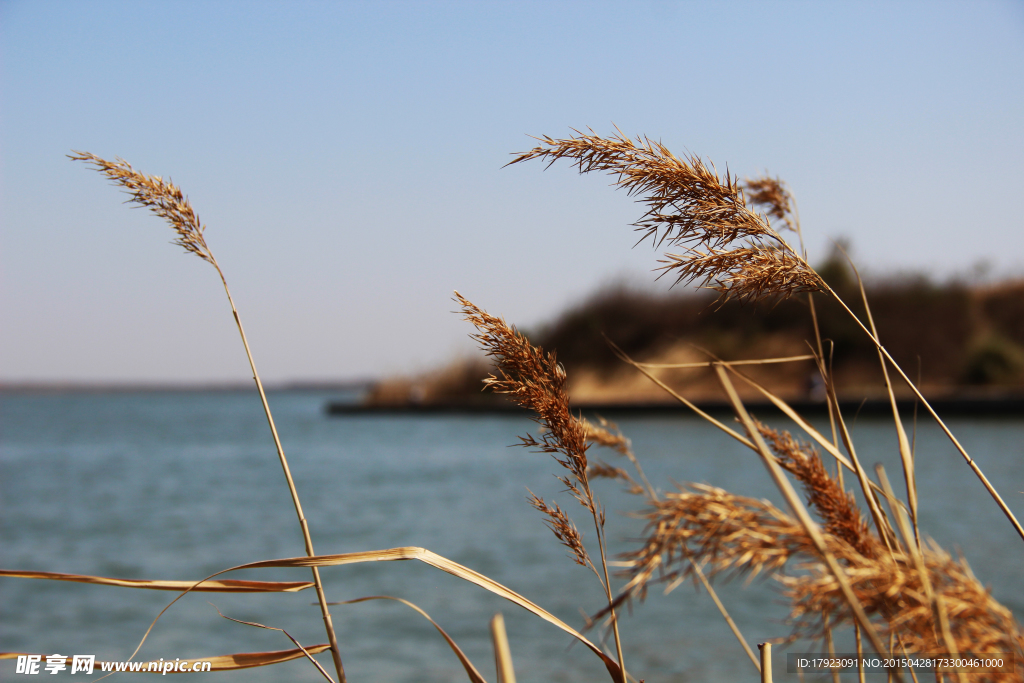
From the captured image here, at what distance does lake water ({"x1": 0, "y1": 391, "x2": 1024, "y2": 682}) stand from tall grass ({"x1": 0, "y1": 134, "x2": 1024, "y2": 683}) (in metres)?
0.08

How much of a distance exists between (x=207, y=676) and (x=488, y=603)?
226 cm

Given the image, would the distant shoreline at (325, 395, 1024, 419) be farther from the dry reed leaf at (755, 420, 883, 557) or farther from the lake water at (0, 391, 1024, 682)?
the dry reed leaf at (755, 420, 883, 557)

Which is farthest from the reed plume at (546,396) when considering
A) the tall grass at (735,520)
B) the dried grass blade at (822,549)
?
the dried grass blade at (822,549)

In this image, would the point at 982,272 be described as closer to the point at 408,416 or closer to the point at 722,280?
the point at 408,416

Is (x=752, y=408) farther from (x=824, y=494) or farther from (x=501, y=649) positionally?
(x=501, y=649)

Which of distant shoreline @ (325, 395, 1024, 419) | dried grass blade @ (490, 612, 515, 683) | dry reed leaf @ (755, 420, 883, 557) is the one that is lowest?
distant shoreline @ (325, 395, 1024, 419)

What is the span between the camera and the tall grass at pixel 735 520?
2.14 feet

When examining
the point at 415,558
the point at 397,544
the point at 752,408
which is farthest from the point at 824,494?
the point at 752,408

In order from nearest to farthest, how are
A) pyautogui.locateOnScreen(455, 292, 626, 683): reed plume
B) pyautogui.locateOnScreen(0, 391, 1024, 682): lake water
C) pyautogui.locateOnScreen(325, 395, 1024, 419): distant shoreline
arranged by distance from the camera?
pyautogui.locateOnScreen(455, 292, 626, 683): reed plume, pyautogui.locateOnScreen(0, 391, 1024, 682): lake water, pyautogui.locateOnScreen(325, 395, 1024, 419): distant shoreline

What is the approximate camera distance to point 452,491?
11.6 m

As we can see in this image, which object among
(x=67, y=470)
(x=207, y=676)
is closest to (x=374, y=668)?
(x=207, y=676)

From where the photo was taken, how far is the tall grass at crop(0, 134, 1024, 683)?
2.14 feet

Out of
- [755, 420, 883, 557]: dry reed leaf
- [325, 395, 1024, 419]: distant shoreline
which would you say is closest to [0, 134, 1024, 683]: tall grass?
[755, 420, 883, 557]: dry reed leaf

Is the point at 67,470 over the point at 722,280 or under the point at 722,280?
under
